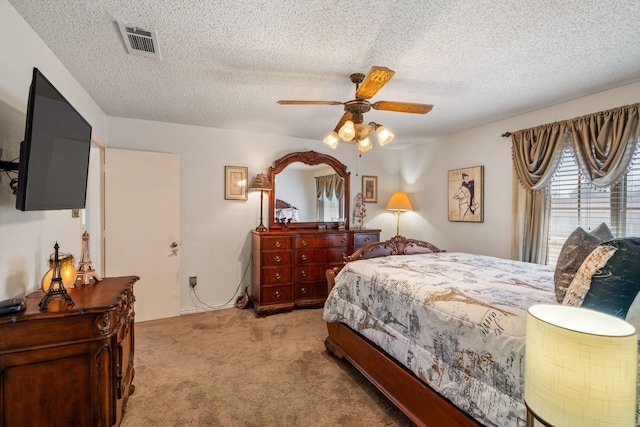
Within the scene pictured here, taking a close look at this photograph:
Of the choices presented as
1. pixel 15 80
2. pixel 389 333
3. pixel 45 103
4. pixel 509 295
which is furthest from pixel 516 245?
pixel 15 80

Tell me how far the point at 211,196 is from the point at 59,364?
2.74m

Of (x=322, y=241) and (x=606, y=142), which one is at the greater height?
(x=606, y=142)

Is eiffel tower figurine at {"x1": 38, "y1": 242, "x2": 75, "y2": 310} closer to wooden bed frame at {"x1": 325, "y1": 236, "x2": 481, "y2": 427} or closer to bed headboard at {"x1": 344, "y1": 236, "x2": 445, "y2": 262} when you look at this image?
wooden bed frame at {"x1": 325, "y1": 236, "x2": 481, "y2": 427}

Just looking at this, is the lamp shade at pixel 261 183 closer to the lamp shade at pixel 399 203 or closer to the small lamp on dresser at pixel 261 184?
the small lamp on dresser at pixel 261 184

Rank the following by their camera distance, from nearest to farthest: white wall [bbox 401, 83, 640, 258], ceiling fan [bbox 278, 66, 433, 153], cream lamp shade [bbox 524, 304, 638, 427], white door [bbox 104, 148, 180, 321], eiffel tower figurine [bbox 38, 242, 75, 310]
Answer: cream lamp shade [bbox 524, 304, 638, 427] → eiffel tower figurine [bbox 38, 242, 75, 310] → ceiling fan [bbox 278, 66, 433, 153] → white wall [bbox 401, 83, 640, 258] → white door [bbox 104, 148, 180, 321]

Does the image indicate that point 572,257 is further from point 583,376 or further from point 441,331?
point 583,376

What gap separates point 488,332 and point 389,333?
2.39 ft

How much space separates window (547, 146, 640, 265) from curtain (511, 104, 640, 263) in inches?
3.2

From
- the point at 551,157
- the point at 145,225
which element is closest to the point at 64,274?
the point at 145,225

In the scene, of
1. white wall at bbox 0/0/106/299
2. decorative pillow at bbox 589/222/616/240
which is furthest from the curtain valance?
white wall at bbox 0/0/106/299

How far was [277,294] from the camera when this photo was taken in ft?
12.3

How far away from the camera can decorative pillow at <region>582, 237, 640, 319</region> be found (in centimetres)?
105

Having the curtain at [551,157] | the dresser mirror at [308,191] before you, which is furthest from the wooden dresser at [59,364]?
the curtain at [551,157]

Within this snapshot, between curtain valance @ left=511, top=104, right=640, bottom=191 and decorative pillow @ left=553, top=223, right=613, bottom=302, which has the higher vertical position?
curtain valance @ left=511, top=104, right=640, bottom=191
